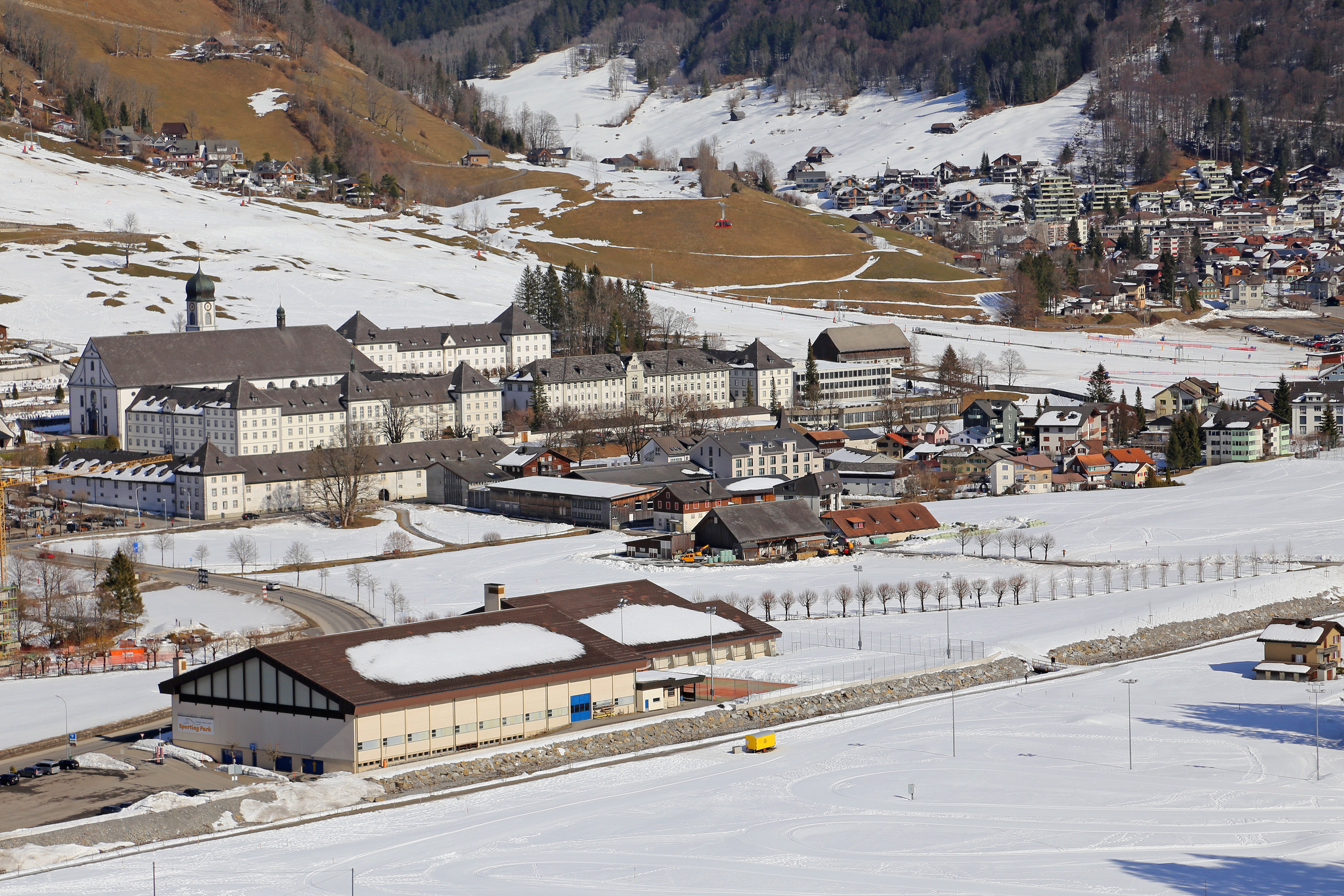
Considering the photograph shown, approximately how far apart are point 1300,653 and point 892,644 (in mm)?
13036

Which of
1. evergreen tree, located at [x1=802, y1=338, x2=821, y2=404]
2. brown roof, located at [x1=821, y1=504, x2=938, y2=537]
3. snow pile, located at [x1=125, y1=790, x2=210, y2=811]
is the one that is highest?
evergreen tree, located at [x1=802, y1=338, x2=821, y2=404]

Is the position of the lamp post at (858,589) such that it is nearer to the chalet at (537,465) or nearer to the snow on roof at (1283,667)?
the snow on roof at (1283,667)

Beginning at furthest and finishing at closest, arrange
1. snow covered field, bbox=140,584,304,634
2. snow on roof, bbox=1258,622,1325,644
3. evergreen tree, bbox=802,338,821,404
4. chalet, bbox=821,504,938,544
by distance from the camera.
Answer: evergreen tree, bbox=802,338,821,404
chalet, bbox=821,504,938,544
snow covered field, bbox=140,584,304,634
snow on roof, bbox=1258,622,1325,644

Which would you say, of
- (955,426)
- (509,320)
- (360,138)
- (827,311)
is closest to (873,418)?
(955,426)

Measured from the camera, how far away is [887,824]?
1630 inches

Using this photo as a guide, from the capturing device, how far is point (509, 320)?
413ft

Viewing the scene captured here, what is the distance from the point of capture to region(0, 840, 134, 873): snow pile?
3772 centimetres

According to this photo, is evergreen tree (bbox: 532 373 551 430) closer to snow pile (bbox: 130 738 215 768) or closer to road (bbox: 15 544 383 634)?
road (bbox: 15 544 383 634)

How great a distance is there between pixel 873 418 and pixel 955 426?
862cm

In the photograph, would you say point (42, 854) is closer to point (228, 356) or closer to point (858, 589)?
point (858, 589)

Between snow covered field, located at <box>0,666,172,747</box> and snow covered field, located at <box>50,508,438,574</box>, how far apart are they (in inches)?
706

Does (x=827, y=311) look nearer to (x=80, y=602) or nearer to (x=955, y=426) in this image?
(x=955, y=426)

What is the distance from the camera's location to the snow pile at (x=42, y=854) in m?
37.7

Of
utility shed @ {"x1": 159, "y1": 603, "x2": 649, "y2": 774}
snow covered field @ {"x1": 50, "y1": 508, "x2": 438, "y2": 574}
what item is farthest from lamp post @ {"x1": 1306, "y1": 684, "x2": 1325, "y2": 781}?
snow covered field @ {"x1": 50, "y1": 508, "x2": 438, "y2": 574}
